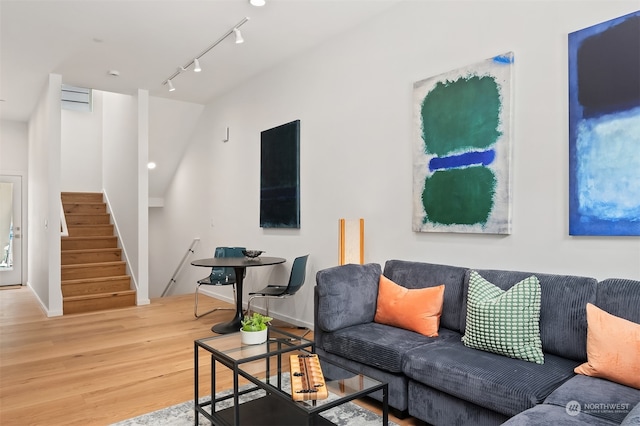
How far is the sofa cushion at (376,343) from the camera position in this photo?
2453 mm

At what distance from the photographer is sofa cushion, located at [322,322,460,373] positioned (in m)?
2.45

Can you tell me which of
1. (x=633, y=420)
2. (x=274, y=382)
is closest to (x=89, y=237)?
(x=274, y=382)

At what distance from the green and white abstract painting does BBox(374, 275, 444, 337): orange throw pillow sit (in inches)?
22.2

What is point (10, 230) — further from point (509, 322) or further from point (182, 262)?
point (509, 322)

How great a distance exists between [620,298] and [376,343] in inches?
51.3

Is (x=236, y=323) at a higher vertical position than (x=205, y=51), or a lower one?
lower

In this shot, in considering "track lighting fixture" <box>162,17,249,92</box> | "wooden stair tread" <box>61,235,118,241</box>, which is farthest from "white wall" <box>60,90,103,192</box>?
"track lighting fixture" <box>162,17,249,92</box>

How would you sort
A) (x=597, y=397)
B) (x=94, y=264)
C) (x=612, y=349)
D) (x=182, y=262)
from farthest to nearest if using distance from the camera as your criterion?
(x=182, y=262) < (x=94, y=264) < (x=612, y=349) < (x=597, y=397)

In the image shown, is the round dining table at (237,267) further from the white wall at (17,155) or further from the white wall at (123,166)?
the white wall at (17,155)

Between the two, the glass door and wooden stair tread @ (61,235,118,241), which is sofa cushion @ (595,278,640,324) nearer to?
wooden stair tread @ (61,235,118,241)

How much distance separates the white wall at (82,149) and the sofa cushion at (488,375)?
7761 millimetres

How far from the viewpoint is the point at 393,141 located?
354 centimetres

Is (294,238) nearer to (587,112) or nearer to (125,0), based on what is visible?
(125,0)

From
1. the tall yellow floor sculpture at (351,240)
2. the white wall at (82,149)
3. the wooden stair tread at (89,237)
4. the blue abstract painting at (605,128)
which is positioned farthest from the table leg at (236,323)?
the white wall at (82,149)
